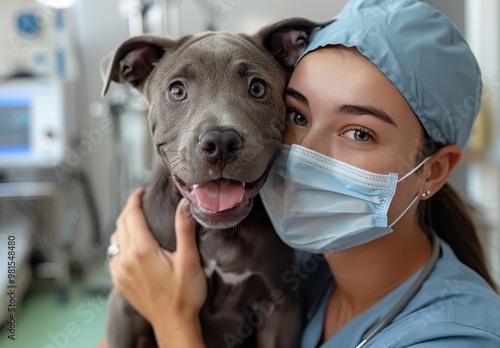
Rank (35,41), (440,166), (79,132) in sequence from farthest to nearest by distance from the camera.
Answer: (79,132)
(35,41)
(440,166)

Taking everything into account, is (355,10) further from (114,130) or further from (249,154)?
(114,130)

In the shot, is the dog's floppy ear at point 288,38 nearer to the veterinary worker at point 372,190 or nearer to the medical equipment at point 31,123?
the veterinary worker at point 372,190

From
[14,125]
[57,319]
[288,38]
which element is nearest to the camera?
[288,38]

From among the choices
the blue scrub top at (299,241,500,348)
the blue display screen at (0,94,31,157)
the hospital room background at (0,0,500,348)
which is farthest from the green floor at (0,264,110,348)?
the blue display screen at (0,94,31,157)

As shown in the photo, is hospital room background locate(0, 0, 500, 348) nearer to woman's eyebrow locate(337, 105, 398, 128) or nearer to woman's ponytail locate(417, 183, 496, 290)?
woman's ponytail locate(417, 183, 496, 290)

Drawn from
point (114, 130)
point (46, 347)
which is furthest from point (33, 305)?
point (114, 130)

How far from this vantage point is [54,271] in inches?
137

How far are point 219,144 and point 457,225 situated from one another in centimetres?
79

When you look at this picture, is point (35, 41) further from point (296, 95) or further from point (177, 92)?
point (296, 95)

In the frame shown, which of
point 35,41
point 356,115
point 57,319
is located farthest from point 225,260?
point 35,41

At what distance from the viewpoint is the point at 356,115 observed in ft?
3.64

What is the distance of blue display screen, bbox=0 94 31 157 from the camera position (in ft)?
11.4

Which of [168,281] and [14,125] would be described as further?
[14,125]

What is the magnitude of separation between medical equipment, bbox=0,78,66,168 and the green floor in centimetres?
88
